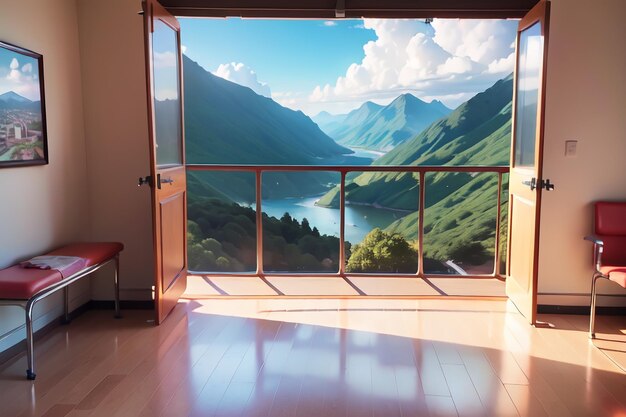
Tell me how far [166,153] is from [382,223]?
236cm

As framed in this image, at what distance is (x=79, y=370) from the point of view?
2.64m

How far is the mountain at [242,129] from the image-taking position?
24.5 feet

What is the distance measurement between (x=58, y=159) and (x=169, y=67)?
99cm

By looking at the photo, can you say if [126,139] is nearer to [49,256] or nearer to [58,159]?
[58,159]

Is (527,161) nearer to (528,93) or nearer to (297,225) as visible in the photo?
(528,93)

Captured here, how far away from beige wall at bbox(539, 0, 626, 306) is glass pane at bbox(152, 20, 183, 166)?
8.87ft

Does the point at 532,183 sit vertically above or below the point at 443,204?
above

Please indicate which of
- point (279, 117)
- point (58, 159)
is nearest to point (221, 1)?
point (58, 159)

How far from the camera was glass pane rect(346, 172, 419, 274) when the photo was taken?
446 centimetres

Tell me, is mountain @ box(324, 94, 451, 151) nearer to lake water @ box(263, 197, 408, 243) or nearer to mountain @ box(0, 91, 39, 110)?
lake water @ box(263, 197, 408, 243)

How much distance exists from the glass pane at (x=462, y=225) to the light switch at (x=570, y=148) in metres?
0.79

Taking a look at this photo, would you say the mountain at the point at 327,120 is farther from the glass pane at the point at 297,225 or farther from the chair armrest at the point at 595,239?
the chair armrest at the point at 595,239

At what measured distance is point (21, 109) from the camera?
9.44 feet

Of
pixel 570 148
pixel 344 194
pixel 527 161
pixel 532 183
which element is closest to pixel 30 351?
pixel 344 194
